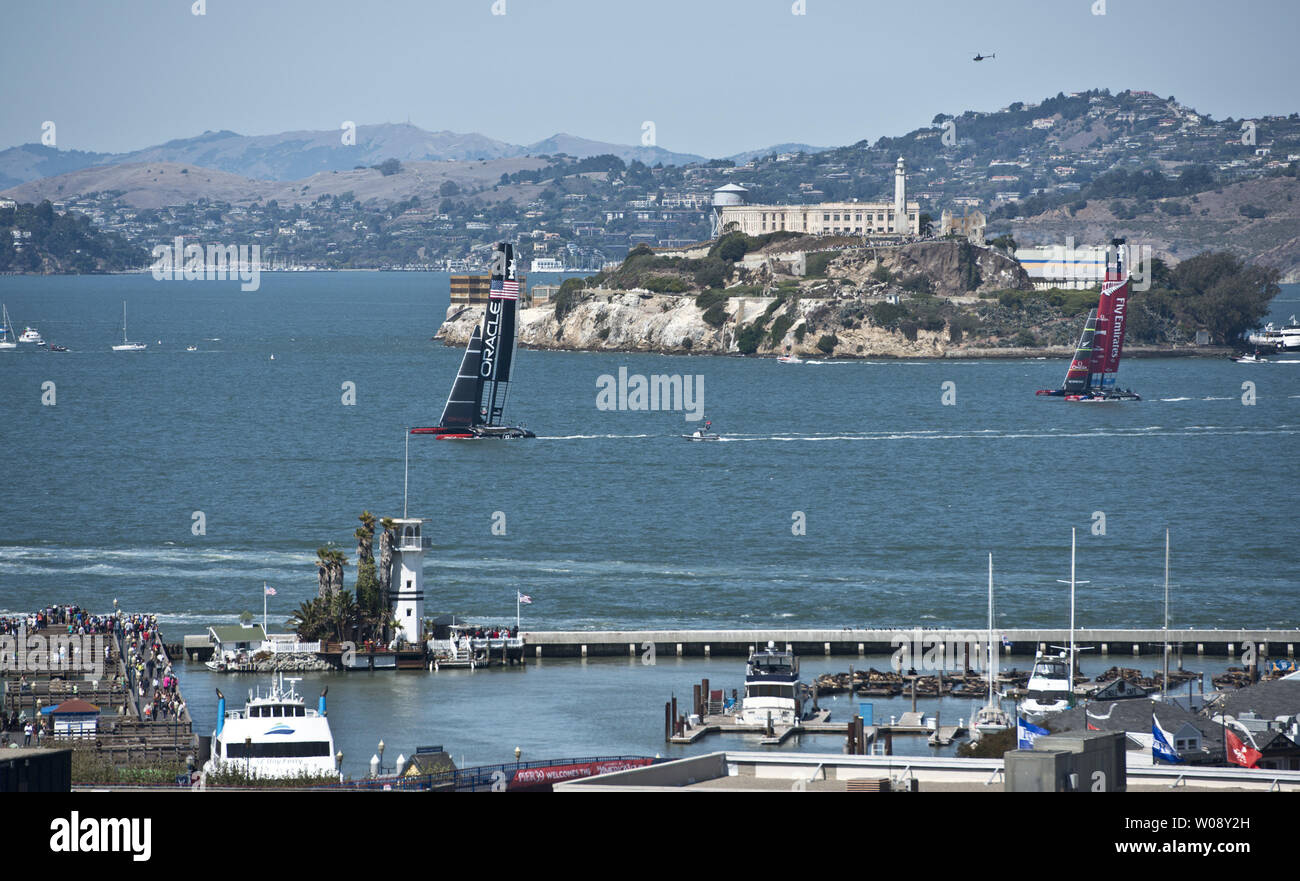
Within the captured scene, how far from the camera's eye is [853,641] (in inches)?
1837

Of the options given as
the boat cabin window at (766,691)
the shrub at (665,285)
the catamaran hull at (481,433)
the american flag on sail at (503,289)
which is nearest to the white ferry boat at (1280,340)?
the shrub at (665,285)

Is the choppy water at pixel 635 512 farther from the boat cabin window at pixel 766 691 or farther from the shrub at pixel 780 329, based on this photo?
the shrub at pixel 780 329

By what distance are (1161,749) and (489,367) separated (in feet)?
238

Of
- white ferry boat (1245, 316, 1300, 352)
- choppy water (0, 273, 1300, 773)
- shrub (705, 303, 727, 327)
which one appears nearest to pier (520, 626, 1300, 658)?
choppy water (0, 273, 1300, 773)

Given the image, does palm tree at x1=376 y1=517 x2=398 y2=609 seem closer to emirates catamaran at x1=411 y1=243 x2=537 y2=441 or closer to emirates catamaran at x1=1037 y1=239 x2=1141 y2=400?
emirates catamaran at x1=411 y1=243 x2=537 y2=441

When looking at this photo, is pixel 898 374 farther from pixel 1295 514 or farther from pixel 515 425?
pixel 1295 514

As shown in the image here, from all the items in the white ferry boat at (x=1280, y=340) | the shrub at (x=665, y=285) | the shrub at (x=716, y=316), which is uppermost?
the shrub at (x=665, y=285)

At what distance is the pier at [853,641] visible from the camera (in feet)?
152

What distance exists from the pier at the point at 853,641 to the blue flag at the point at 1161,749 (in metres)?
14.5

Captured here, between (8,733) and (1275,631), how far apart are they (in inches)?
1187

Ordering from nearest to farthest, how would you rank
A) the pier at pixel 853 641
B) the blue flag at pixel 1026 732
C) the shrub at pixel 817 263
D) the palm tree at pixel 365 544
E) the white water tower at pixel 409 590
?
the blue flag at pixel 1026 732 → the white water tower at pixel 409 590 → the palm tree at pixel 365 544 → the pier at pixel 853 641 → the shrub at pixel 817 263

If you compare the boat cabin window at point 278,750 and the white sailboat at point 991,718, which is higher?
the boat cabin window at point 278,750

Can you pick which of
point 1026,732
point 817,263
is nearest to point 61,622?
point 1026,732

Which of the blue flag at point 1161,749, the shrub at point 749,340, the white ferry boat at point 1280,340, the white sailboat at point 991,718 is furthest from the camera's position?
the white ferry boat at point 1280,340
